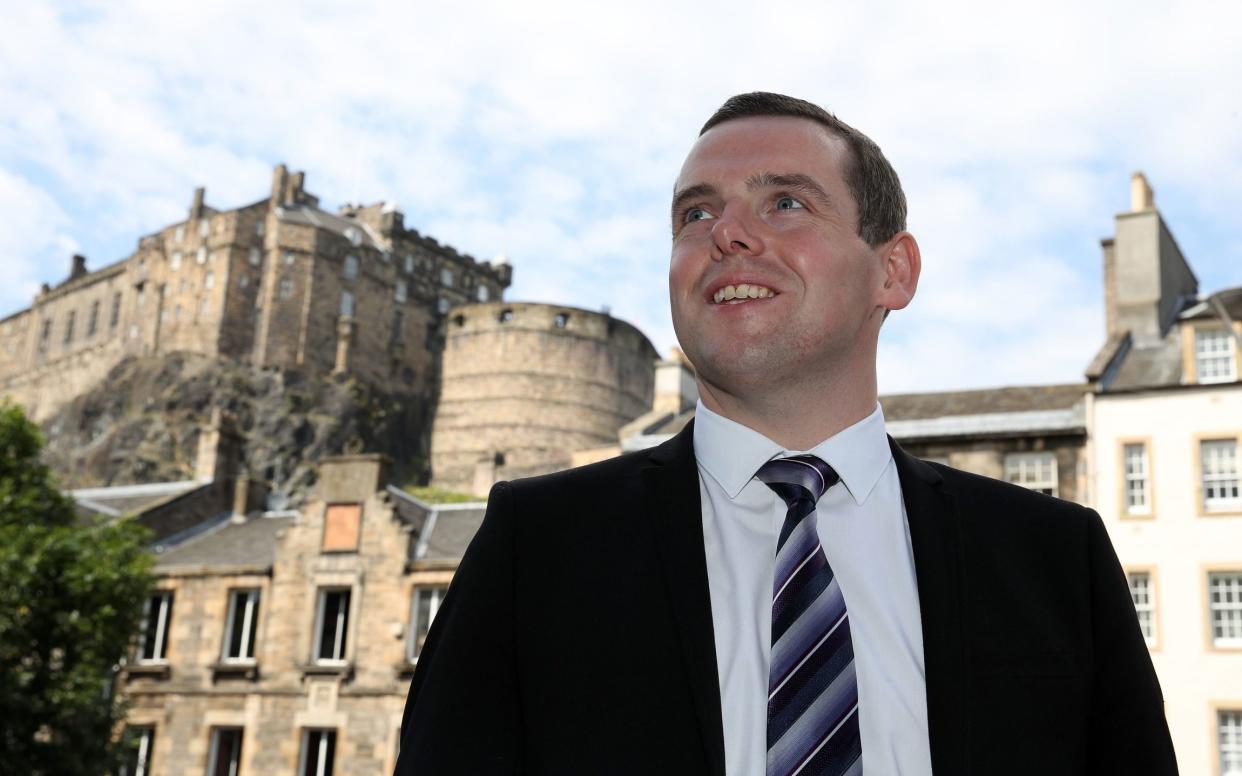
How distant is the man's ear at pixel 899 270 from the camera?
8.48 feet

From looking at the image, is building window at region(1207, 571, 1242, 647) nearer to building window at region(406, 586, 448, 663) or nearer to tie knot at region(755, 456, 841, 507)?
building window at region(406, 586, 448, 663)

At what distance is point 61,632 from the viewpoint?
20.8 meters

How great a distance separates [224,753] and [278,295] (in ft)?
176

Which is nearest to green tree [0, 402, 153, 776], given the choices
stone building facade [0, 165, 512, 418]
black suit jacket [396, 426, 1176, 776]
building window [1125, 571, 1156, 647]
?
building window [1125, 571, 1156, 647]

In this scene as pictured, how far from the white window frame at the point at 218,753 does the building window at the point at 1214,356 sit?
21.6 meters

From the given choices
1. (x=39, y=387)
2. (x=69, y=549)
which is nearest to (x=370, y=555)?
(x=69, y=549)

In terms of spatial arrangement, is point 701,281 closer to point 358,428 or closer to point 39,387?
point 358,428

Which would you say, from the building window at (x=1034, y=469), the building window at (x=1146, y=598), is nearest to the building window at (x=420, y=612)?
the building window at (x=1034, y=469)

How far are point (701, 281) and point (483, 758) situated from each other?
3.36 ft

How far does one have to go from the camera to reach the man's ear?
2.58 m

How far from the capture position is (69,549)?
2120cm

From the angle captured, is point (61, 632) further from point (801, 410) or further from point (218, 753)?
point (801, 410)

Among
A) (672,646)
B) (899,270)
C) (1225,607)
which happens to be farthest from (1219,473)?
(672,646)

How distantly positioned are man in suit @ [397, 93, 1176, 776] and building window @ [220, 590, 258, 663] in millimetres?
25130
